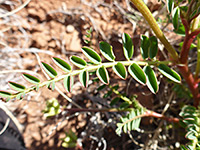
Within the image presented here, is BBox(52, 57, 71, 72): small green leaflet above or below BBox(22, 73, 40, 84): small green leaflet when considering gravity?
above

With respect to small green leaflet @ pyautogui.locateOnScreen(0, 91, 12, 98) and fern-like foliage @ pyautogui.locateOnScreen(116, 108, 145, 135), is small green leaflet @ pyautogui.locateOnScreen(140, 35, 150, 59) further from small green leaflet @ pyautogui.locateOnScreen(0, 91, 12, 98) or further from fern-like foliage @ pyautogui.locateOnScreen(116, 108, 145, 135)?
small green leaflet @ pyautogui.locateOnScreen(0, 91, 12, 98)

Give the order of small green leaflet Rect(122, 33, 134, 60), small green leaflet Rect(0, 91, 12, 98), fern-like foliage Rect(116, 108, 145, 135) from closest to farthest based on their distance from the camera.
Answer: small green leaflet Rect(0, 91, 12, 98), small green leaflet Rect(122, 33, 134, 60), fern-like foliage Rect(116, 108, 145, 135)

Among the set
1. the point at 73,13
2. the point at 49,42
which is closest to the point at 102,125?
the point at 49,42

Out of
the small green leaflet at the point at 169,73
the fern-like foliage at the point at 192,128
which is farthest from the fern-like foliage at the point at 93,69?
the fern-like foliage at the point at 192,128

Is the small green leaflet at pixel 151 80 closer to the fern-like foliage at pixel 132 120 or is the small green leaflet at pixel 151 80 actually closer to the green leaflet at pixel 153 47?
the green leaflet at pixel 153 47

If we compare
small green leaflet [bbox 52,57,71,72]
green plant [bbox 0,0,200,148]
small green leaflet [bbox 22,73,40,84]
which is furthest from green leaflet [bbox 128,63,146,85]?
small green leaflet [bbox 22,73,40,84]

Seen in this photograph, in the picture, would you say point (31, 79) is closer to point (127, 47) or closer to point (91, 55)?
point (91, 55)
